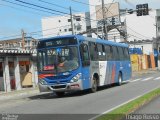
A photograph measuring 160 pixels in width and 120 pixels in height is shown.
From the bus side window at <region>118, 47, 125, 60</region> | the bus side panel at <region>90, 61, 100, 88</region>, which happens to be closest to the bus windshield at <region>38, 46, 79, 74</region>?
the bus side panel at <region>90, 61, 100, 88</region>

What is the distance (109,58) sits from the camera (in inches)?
1105

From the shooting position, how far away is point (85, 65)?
76.6ft

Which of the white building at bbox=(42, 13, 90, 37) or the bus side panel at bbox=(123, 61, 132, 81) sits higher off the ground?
the white building at bbox=(42, 13, 90, 37)

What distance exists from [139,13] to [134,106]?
27.5 m

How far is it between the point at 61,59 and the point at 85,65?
1.45 metres

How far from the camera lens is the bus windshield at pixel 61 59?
74.4 ft

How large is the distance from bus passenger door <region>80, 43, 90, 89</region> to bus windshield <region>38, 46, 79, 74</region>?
0.45m

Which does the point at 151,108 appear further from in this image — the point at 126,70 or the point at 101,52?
the point at 126,70

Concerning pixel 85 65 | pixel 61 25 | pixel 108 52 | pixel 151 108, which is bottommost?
pixel 151 108

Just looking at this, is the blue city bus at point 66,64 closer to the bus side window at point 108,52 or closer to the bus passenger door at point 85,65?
the bus passenger door at point 85,65

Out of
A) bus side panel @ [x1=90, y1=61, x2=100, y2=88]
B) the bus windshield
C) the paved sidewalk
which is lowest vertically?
the paved sidewalk

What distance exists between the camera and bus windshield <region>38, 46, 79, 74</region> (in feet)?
74.4

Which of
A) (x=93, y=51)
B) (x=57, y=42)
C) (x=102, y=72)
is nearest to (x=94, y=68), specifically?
(x=93, y=51)

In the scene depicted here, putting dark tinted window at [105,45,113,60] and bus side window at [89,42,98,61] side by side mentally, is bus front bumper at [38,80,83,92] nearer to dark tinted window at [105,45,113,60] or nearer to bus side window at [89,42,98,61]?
bus side window at [89,42,98,61]
